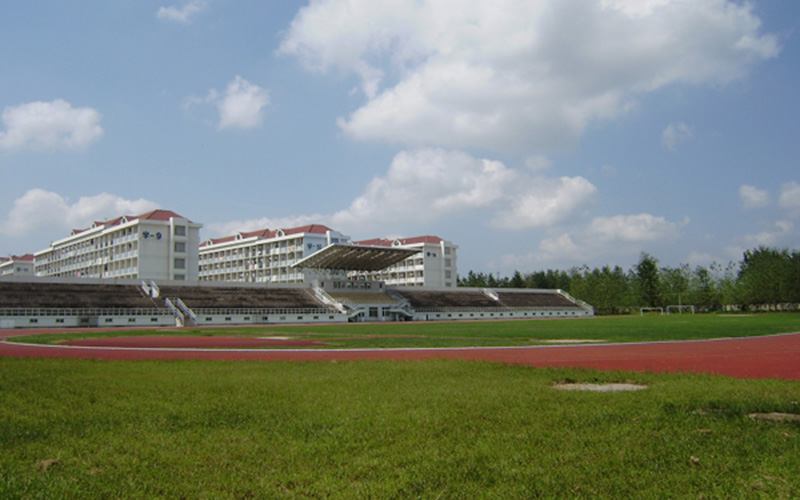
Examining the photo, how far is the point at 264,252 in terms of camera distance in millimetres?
114125

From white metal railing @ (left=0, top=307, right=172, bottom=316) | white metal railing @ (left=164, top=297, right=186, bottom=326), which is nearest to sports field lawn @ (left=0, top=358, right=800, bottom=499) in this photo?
white metal railing @ (left=0, top=307, right=172, bottom=316)

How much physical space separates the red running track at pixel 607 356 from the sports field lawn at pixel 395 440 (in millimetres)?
3849

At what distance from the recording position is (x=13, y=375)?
1253 cm

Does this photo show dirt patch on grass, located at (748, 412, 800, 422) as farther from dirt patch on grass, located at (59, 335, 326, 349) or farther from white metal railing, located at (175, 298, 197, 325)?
white metal railing, located at (175, 298, 197, 325)

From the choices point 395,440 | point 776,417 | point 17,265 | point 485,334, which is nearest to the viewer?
point 395,440

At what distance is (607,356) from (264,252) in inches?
3980

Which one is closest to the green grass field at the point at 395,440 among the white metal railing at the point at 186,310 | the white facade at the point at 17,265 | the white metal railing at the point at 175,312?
the white metal railing at the point at 175,312

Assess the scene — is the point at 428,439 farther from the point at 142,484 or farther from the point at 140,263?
the point at 140,263

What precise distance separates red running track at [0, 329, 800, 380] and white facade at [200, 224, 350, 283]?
8175cm

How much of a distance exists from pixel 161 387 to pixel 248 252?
109476 mm

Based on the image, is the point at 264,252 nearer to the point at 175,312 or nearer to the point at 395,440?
the point at 175,312

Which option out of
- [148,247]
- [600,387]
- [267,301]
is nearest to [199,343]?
[600,387]

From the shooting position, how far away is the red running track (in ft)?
48.5

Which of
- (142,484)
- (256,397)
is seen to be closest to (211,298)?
(256,397)
